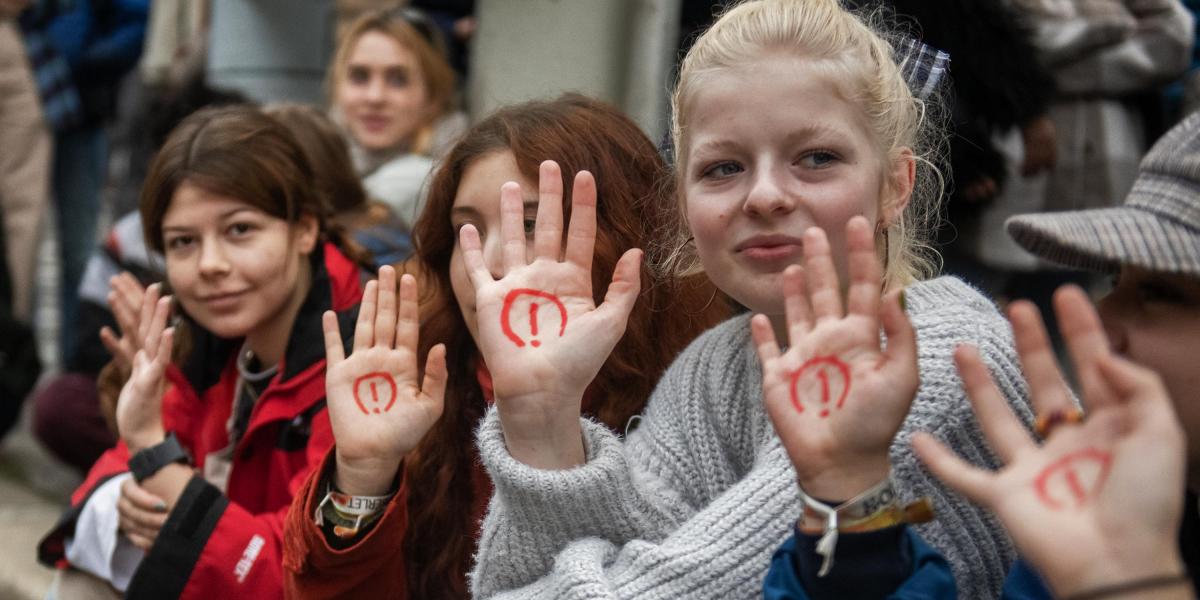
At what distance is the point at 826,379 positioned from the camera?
164 centimetres

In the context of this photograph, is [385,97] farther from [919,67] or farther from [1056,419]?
[1056,419]

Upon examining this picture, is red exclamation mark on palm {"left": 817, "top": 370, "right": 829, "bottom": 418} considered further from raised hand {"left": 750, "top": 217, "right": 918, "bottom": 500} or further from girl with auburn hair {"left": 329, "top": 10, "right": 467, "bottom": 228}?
girl with auburn hair {"left": 329, "top": 10, "right": 467, "bottom": 228}

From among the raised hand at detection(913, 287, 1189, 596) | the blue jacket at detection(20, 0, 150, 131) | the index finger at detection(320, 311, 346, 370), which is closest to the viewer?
the raised hand at detection(913, 287, 1189, 596)

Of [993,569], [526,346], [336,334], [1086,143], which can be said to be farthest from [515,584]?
[1086,143]

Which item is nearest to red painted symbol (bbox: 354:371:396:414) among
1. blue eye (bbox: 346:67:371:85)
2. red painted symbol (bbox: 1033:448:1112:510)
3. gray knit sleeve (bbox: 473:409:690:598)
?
gray knit sleeve (bbox: 473:409:690:598)

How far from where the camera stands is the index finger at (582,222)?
209 centimetres

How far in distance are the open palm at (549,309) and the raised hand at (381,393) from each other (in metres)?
0.24

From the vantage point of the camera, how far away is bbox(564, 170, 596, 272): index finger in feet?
6.84

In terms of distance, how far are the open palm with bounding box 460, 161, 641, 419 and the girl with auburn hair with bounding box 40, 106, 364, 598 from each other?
2.83 ft

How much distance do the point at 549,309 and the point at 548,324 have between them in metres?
0.02

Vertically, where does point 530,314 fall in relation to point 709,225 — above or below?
→ below

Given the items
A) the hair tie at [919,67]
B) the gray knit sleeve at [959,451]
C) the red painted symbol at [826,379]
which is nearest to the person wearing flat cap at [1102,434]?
the red painted symbol at [826,379]

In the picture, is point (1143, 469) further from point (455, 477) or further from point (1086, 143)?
point (1086, 143)

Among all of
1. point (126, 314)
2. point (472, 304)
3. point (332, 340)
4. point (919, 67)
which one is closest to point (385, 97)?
point (126, 314)
